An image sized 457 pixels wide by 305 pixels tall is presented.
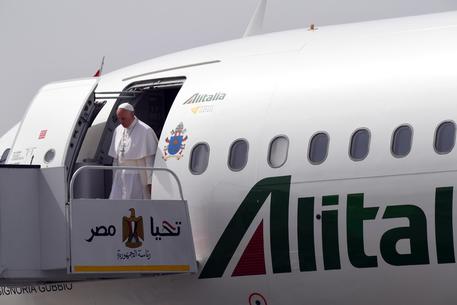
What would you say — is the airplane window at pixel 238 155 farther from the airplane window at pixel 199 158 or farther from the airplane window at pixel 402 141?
the airplane window at pixel 402 141

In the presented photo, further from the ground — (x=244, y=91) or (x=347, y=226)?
(x=244, y=91)

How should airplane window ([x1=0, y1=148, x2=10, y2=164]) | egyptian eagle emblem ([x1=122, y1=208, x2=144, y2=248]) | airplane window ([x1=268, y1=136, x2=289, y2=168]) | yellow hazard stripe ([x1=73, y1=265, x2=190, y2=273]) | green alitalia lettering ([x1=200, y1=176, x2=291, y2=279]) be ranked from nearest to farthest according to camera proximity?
green alitalia lettering ([x1=200, y1=176, x2=291, y2=279]), yellow hazard stripe ([x1=73, y1=265, x2=190, y2=273]), airplane window ([x1=268, y1=136, x2=289, y2=168]), egyptian eagle emblem ([x1=122, y1=208, x2=144, y2=248]), airplane window ([x1=0, y1=148, x2=10, y2=164])

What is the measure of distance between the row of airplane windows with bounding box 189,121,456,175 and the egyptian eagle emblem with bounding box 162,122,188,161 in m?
0.28

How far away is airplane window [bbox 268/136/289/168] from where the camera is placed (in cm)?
1667

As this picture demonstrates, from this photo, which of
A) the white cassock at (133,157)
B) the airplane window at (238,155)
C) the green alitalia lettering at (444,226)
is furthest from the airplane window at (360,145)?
the white cassock at (133,157)

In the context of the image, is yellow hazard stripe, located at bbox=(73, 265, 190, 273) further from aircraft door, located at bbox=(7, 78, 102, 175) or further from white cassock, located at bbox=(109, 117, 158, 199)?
aircraft door, located at bbox=(7, 78, 102, 175)

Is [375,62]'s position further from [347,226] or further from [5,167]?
[5,167]

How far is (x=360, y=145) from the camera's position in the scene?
15.9 meters

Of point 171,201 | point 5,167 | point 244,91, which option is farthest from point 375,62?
point 5,167

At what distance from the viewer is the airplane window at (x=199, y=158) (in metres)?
17.6

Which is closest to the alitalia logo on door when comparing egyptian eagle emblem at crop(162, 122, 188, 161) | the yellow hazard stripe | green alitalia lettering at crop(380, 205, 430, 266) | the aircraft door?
green alitalia lettering at crop(380, 205, 430, 266)

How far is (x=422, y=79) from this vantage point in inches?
615

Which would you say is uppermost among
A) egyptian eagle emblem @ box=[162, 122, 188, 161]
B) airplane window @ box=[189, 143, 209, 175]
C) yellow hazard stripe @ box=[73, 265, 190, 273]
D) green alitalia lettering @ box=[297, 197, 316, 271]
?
egyptian eagle emblem @ box=[162, 122, 188, 161]

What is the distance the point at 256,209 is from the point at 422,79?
286cm
